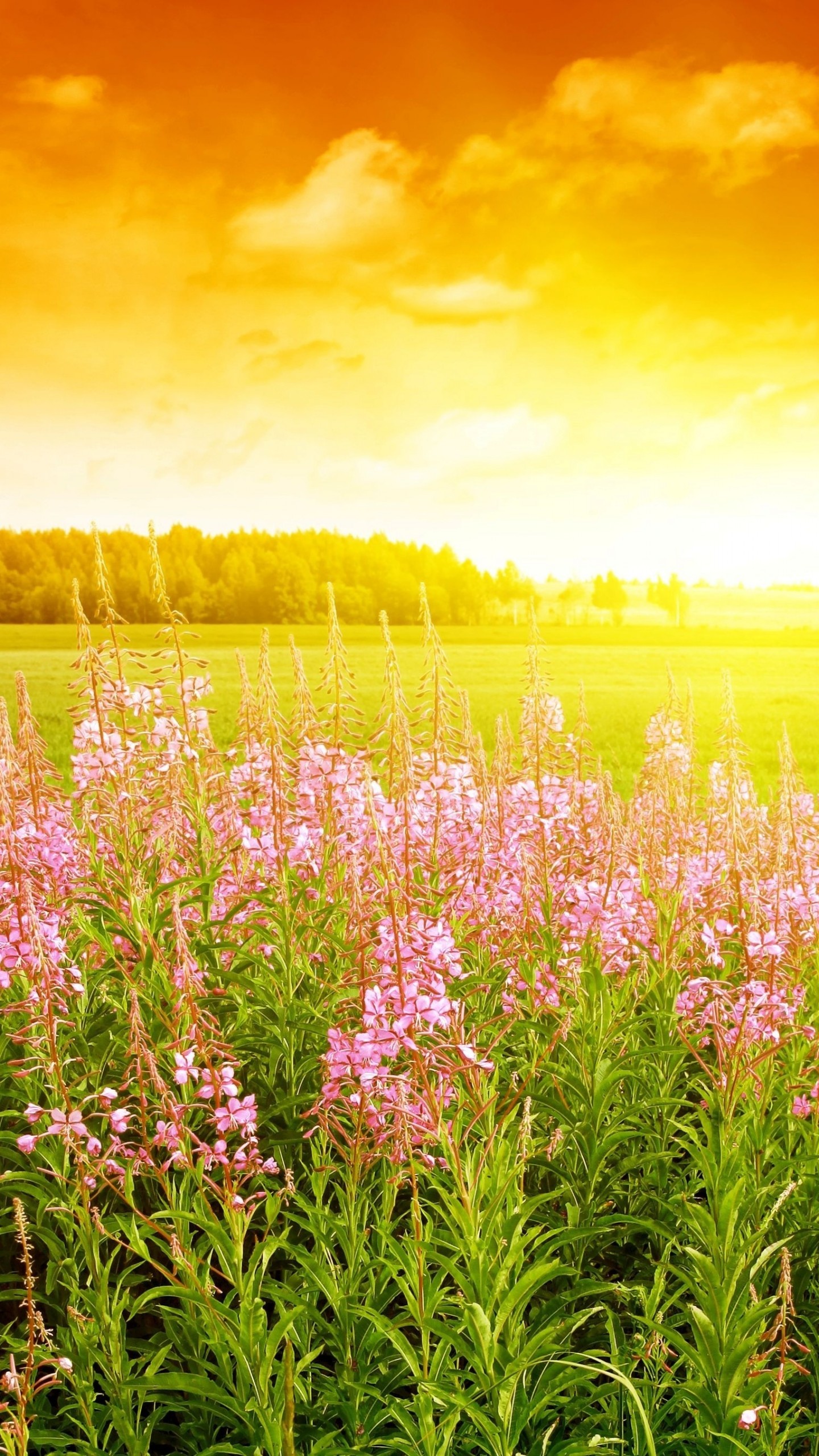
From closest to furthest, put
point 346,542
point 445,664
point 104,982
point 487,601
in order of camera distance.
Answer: point 445,664, point 104,982, point 346,542, point 487,601

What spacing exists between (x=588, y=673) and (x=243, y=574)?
16.5m

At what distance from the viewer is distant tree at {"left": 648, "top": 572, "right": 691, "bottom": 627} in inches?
2675

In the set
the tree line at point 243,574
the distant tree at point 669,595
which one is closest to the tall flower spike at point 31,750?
the tree line at point 243,574

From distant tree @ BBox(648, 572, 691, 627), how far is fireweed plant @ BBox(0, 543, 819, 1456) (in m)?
63.7

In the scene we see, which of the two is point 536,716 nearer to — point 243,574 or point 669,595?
point 243,574

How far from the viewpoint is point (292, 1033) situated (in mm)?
4578

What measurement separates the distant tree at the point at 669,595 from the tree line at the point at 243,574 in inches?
704

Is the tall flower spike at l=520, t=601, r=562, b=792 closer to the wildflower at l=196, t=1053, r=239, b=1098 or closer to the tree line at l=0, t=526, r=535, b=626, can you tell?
the wildflower at l=196, t=1053, r=239, b=1098

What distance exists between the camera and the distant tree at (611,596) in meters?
65.5

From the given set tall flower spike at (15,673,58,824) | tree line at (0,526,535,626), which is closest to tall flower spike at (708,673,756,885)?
tall flower spike at (15,673,58,824)

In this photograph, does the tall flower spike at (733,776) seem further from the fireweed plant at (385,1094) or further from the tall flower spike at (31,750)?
the tall flower spike at (31,750)

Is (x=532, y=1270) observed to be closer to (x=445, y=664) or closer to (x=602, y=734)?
(x=445, y=664)

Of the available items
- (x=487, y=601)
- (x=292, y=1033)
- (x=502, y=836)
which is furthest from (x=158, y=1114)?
(x=487, y=601)

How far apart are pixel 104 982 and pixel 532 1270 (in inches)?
110
